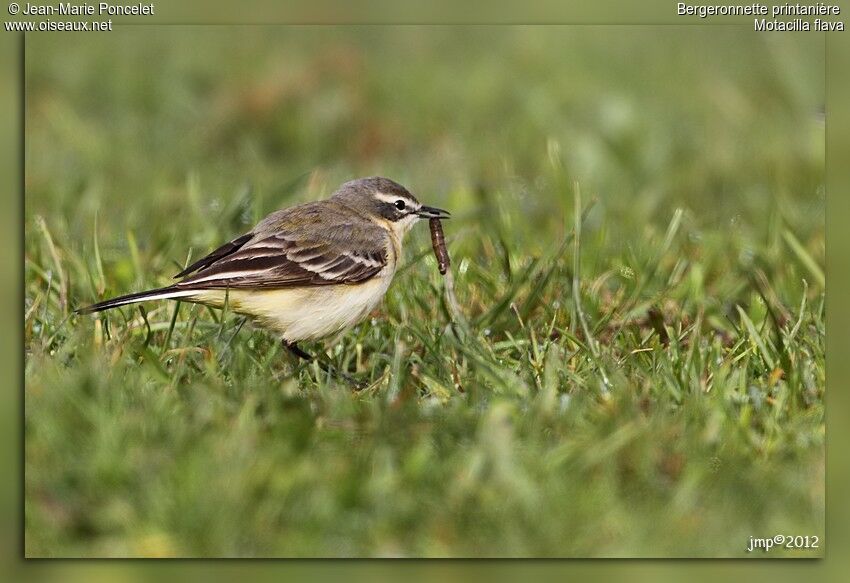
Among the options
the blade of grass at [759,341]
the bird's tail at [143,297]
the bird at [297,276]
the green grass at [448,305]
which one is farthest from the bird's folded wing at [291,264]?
the blade of grass at [759,341]

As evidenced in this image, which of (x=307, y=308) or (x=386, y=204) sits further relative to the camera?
(x=386, y=204)

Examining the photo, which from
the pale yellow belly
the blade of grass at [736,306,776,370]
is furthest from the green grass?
the pale yellow belly

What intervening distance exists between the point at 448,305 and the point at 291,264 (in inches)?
35.1

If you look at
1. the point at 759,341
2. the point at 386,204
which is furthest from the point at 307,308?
the point at 759,341

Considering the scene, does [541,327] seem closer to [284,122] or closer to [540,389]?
[540,389]

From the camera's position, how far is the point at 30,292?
24.0ft

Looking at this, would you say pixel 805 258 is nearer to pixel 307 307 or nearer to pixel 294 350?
pixel 307 307

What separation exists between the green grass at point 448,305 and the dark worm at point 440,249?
0.45 ft

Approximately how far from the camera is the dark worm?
7.23 metres

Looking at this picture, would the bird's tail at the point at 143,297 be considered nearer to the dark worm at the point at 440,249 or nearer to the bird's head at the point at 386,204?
the dark worm at the point at 440,249

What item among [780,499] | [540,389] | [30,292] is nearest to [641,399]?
[540,389]

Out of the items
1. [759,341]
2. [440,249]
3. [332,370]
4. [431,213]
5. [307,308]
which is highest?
[431,213]

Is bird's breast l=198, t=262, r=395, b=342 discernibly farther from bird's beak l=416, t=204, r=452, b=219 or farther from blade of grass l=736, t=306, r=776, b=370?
blade of grass l=736, t=306, r=776, b=370

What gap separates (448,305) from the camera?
23.3 feet
